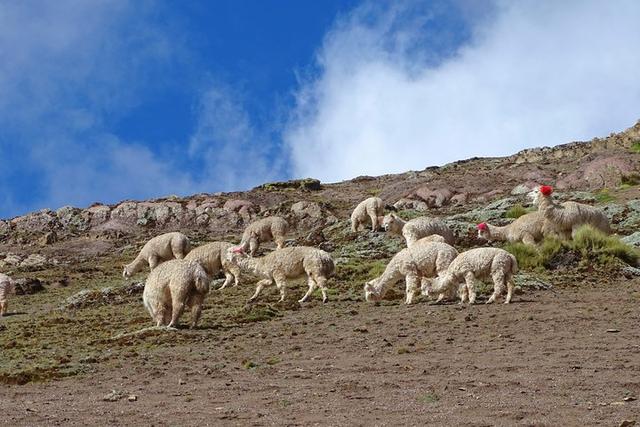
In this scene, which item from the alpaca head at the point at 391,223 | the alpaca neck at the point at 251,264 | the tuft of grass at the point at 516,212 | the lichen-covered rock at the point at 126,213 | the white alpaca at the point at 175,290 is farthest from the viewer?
the lichen-covered rock at the point at 126,213

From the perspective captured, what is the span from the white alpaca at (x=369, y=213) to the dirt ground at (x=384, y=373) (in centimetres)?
1689

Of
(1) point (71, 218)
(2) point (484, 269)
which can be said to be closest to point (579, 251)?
(2) point (484, 269)

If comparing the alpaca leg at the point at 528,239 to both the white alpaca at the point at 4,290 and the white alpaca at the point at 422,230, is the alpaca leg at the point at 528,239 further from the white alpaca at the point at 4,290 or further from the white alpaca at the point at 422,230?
the white alpaca at the point at 4,290

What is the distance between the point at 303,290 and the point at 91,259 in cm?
2560

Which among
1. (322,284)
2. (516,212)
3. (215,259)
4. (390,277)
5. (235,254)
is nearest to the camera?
(390,277)

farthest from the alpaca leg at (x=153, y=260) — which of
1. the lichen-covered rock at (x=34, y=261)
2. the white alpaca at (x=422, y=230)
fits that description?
the lichen-covered rock at (x=34, y=261)

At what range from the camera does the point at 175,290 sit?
1936cm

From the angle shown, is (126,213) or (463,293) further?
(126,213)

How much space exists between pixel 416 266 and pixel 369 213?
1635 cm

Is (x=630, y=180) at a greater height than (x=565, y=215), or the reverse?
(x=630, y=180)

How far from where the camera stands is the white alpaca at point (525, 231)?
27.8 metres

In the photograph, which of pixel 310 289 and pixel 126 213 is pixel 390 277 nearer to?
pixel 310 289

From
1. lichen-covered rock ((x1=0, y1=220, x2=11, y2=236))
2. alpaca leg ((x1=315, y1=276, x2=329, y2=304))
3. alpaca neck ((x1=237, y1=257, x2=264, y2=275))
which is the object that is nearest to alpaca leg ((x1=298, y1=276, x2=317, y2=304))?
alpaca leg ((x1=315, y1=276, x2=329, y2=304))

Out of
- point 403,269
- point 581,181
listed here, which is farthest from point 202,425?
point 581,181
